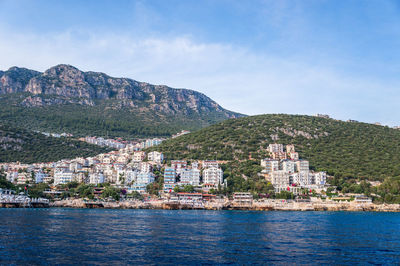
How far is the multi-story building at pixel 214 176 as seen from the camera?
4220 inches

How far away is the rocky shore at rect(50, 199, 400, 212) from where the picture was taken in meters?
87.0

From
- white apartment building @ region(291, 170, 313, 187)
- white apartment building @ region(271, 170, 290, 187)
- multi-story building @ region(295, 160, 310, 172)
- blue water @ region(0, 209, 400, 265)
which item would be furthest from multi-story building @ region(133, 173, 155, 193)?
blue water @ region(0, 209, 400, 265)

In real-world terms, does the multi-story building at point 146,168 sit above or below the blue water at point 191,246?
above

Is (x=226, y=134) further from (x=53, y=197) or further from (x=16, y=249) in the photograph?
(x=16, y=249)

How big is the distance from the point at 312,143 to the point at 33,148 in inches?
4266

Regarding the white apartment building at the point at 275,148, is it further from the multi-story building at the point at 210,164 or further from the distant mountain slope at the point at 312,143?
the multi-story building at the point at 210,164

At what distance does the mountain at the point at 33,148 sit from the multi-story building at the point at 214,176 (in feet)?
232

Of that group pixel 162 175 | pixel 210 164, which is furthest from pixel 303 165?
pixel 162 175

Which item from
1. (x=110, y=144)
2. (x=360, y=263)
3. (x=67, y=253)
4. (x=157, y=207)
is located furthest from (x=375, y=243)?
(x=110, y=144)

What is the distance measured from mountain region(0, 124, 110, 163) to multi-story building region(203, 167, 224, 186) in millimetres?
70614

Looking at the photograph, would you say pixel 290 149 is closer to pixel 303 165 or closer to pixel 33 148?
pixel 303 165

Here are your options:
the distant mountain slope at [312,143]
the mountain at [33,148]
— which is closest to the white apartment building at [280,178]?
the distant mountain slope at [312,143]

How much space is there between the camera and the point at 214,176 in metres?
108

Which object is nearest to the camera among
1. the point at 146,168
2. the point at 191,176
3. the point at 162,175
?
the point at 191,176
